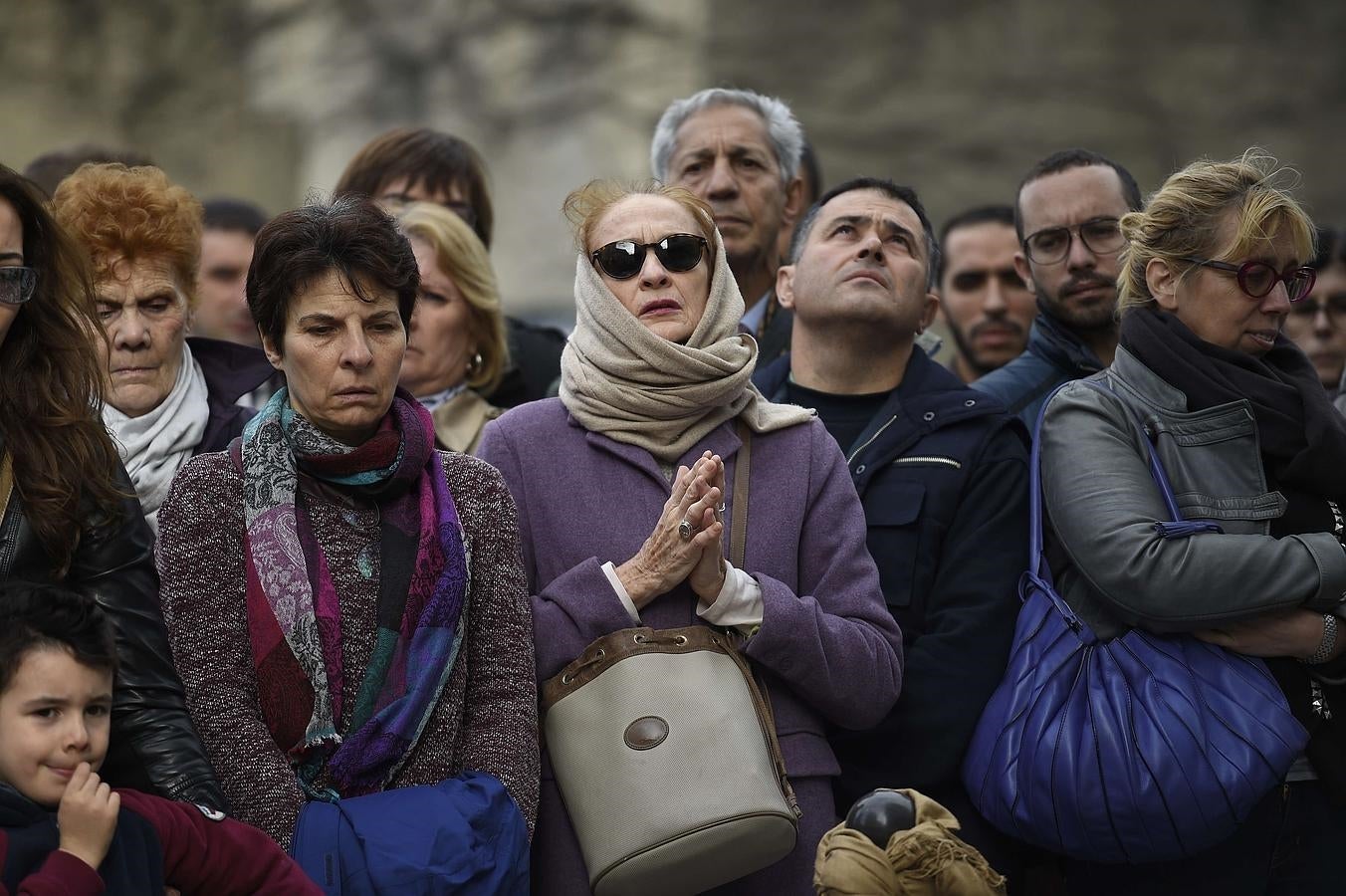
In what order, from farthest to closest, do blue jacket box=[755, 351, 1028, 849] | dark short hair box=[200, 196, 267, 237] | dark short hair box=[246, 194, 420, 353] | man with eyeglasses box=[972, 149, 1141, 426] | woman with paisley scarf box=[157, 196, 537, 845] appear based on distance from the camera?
1. dark short hair box=[200, 196, 267, 237]
2. man with eyeglasses box=[972, 149, 1141, 426]
3. blue jacket box=[755, 351, 1028, 849]
4. dark short hair box=[246, 194, 420, 353]
5. woman with paisley scarf box=[157, 196, 537, 845]

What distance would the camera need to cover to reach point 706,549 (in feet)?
9.09

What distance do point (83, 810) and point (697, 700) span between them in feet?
3.04

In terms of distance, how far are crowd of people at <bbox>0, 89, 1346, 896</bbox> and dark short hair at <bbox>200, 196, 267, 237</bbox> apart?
3.89 ft

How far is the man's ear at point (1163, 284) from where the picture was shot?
326 cm

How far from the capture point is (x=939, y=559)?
324cm

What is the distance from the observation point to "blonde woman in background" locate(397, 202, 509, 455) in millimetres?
3820

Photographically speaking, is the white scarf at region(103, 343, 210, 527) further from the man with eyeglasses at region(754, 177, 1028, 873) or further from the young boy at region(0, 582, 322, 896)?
the man with eyeglasses at region(754, 177, 1028, 873)

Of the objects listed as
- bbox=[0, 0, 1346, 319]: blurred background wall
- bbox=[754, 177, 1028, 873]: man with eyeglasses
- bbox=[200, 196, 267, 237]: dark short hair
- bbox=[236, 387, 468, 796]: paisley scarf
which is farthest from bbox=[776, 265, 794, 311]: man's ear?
bbox=[0, 0, 1346, 319]: blurred background wall

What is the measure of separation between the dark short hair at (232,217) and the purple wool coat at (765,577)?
2.20 meters

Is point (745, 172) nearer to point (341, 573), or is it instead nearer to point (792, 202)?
point (792, 202)

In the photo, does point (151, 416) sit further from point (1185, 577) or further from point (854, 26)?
point (854, 26)

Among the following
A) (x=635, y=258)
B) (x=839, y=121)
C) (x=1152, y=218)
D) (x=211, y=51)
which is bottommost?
(x=1152, y=218)

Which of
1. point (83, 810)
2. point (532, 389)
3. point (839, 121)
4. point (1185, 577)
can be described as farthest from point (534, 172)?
point (83, 810)

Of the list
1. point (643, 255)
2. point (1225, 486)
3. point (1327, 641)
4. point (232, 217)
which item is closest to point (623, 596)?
point (643, 255)
